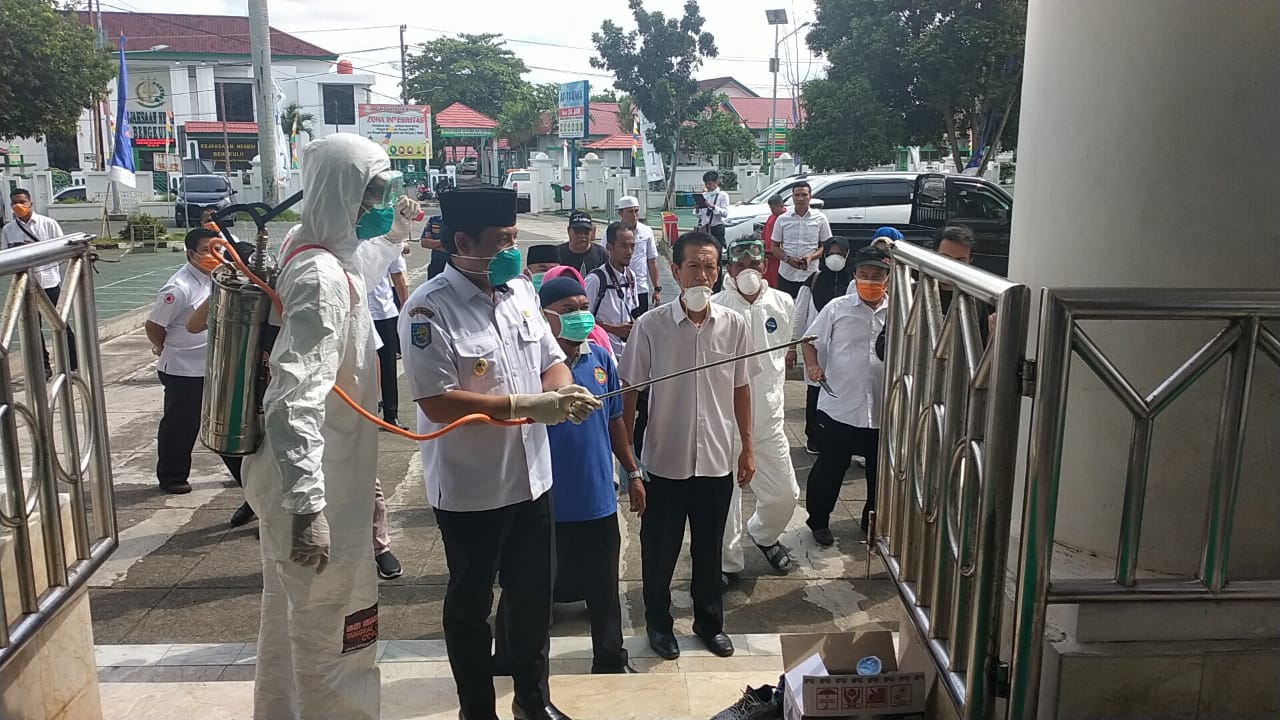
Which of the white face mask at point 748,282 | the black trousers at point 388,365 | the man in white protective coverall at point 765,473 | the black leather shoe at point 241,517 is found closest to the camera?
the man in white protective coverall at point 765,473

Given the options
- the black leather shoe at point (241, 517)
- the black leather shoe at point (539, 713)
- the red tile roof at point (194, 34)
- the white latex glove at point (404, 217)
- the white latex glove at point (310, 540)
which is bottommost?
the black leather shoe at point (241, 517)

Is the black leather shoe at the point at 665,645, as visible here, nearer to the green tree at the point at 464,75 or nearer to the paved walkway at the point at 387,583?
the paved walkway at the point at 387,583

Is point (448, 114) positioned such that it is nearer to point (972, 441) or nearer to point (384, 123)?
point (384, 123)

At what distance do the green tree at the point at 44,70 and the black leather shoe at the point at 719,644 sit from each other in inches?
890

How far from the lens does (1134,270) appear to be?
8.36 ft

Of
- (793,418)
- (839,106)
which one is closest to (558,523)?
(793,418)

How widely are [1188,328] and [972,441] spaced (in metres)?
0.75

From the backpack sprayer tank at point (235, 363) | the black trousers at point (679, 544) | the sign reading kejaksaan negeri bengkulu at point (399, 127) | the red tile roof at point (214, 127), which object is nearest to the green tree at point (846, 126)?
the sign reading kejaksaan negeri bengkulu at point (399, 127)

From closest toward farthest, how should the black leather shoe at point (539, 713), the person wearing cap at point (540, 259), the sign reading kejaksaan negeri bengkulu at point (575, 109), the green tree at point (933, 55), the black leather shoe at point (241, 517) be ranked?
the black leather shoe at point (539, 713)
the black leather shoe at point (241, 517)
the person wearing cap at point (540, 259)
the green tree at point (933, 55)
the sign reading kejaksaan negeri bengkulu at point (575, 109)

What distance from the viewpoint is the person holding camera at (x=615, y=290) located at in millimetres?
6406

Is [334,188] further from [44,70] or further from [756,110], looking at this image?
[756,110]

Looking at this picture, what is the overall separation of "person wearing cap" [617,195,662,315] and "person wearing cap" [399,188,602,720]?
4865 mm

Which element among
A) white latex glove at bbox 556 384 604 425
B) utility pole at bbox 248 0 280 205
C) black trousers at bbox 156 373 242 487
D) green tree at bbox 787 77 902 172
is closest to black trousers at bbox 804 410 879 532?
white latex glove at bbox 556 384 604 425

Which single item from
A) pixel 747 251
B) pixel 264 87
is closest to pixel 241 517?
pixel 747 251
